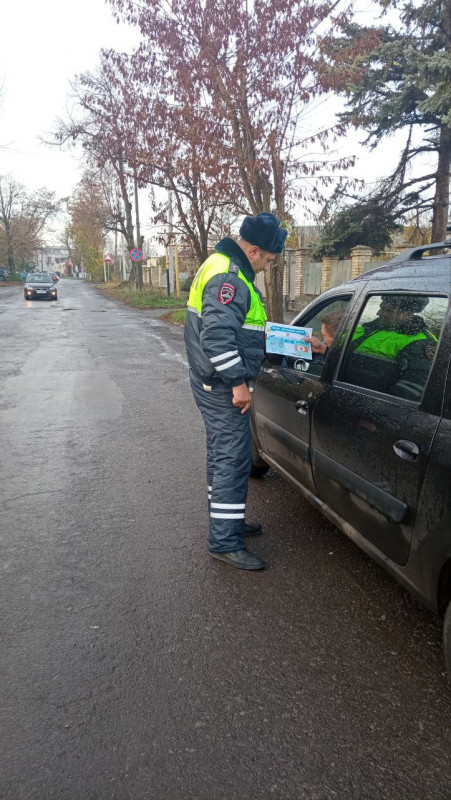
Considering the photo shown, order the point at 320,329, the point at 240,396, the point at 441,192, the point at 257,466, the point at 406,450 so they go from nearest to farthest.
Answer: the point at 406,450 < the point at 240,396 < the point at 320,329 < the point at 257,466 < the point at 441,192

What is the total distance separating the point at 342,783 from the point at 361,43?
509 inches

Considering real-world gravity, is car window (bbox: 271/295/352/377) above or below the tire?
above

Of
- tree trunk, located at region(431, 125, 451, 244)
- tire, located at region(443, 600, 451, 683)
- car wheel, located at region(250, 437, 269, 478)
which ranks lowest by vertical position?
car wheel, located at region(250, 437, 269, 478)

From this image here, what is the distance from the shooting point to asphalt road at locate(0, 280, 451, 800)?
187 cm

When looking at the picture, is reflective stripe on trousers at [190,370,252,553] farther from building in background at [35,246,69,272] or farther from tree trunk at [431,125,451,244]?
building in background at [35,246,69,272]

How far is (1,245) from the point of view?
66.4 meters

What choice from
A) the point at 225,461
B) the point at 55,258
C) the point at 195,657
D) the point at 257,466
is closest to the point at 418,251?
the point at 225,461

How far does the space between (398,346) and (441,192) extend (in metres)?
16.7

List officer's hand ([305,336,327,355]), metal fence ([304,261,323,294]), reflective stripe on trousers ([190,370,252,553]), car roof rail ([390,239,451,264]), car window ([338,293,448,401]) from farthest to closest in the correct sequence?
metal fence ([304,261,323,294])
officer's hand ([305,336,327,355])
reflective stripe on trousers ([190,370,252,553])
car roof rail ([390,239,451,264])
car window ([338,293,448,401])

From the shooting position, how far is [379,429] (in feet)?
8.02

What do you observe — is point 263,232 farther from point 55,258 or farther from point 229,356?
point 55,258

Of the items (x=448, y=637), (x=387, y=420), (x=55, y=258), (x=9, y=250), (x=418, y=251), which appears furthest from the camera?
(x=55, y=258)

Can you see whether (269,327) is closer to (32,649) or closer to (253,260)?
(253,260)

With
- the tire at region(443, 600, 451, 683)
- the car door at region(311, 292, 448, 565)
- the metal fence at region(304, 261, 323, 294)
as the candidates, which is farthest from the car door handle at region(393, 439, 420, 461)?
the metal fence at region(304, 261, 323, 294)
